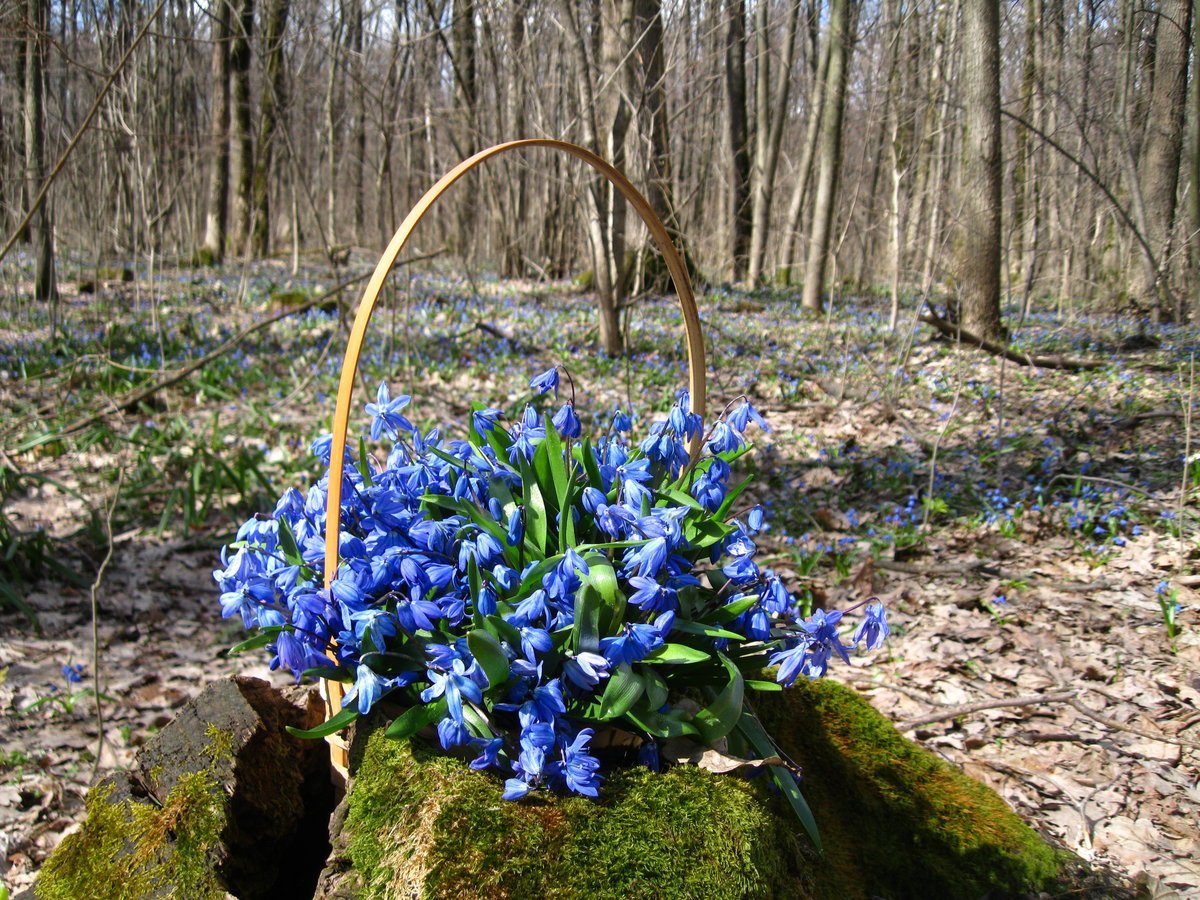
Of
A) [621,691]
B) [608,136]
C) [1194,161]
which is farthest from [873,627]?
[1194,161]

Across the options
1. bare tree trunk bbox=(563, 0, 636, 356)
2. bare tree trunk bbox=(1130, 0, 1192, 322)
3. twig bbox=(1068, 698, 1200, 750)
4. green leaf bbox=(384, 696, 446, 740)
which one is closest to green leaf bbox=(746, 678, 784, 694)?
green leaf bbox=(384, 696, 446, 740)

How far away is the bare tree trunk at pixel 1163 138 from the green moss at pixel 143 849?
979cm

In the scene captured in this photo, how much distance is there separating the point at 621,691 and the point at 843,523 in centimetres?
313

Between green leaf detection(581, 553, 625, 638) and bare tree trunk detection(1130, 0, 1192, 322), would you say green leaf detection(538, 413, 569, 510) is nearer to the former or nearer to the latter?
green leaf detection(581, 553, 625, 638)

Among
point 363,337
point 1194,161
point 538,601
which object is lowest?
point 538,601

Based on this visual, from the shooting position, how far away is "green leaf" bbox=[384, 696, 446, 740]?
131 cm

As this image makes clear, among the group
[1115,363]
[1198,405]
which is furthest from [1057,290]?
[1198,405]

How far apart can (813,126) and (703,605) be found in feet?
37.2

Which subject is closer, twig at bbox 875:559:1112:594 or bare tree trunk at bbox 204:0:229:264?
twig at bbox 875:559:1112:594

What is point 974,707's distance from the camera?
250cm

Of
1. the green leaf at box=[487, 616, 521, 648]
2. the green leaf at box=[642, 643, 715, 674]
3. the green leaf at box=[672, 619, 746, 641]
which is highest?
the green leaf at box=[487, 616, 521, 648]

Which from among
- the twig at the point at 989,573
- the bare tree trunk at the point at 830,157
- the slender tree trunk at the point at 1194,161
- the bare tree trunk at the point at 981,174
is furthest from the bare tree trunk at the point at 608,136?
the slender tree trunk at the point at 1194,161

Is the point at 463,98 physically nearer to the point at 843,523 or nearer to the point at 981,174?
the point at 981,174

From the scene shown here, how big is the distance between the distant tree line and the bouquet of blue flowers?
3.20 m
